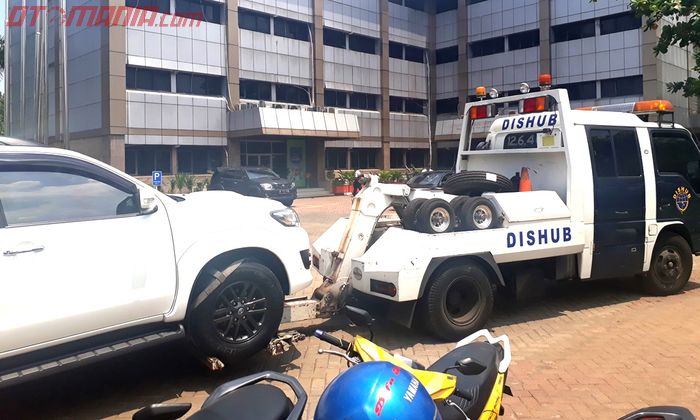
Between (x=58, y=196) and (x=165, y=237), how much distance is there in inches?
30.2

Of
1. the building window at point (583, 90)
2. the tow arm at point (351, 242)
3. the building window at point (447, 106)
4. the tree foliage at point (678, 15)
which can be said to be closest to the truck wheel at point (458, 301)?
the tow arm at point (351, 242)

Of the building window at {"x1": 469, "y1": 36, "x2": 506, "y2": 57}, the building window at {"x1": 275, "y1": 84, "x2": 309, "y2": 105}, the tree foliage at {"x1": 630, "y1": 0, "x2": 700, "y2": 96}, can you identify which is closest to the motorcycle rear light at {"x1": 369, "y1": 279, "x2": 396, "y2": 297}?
the tree foliage at {"x1": 630, "y1": 0, "x2": 700, "y2": 96}

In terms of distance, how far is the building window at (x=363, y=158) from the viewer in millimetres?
40094

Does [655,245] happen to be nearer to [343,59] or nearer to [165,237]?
[165,237]

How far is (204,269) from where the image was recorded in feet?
14.7

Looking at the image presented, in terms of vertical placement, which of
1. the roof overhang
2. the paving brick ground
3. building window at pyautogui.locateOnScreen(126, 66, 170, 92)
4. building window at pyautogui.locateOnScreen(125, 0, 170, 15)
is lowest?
the paving brick ground

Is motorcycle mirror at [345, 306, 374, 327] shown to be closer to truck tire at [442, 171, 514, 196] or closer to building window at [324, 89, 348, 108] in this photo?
truck tire at [442, 171, 514, 196]

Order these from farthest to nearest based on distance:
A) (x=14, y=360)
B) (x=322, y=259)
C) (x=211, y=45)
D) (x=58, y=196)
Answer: (x=211, y=45) → (x=322, y=259) → (x=58, y=196) → (x=14, y=360)

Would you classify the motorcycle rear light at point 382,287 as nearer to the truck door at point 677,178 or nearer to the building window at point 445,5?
the truck door at point 677,178

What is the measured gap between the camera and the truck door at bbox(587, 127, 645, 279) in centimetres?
657

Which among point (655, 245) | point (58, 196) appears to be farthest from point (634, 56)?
point (58, 196)

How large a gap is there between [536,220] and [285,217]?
2697 millimetres

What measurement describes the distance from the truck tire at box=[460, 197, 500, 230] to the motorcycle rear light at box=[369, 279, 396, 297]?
3.45 feet

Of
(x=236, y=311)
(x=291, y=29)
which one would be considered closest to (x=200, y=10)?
(x=291, y=29)
